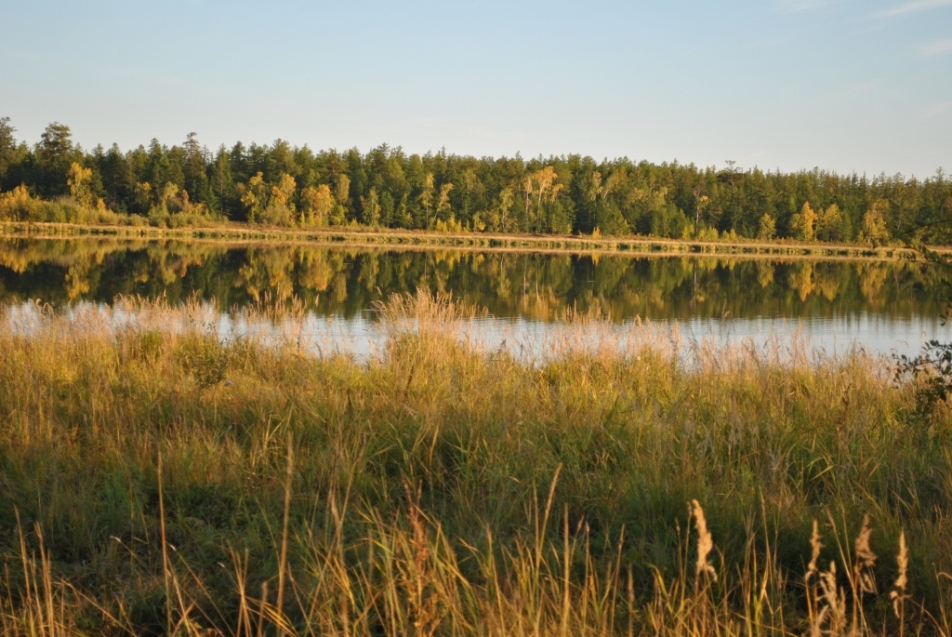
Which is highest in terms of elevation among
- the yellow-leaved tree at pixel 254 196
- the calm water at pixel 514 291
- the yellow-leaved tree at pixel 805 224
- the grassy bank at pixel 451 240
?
the yellow-leaved tree at pixel 254 196

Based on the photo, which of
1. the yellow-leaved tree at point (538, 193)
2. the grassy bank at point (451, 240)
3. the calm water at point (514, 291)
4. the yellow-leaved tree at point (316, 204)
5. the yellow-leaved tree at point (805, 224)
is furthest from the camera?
the yellow-leaved tree at point (538, 193)

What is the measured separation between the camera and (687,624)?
2377 mm

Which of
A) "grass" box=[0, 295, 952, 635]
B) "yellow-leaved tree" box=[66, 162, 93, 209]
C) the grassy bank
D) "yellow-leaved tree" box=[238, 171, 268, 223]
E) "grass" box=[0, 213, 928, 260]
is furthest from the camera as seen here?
"yellow-leaved tree" box=[238, 171, 268, 223]

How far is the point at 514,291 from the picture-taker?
79.0 feet

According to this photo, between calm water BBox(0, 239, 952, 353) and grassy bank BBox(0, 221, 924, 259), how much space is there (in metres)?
23.1

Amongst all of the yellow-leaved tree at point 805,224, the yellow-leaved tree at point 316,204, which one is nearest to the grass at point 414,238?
the yellow-leaved tree at point 805,224

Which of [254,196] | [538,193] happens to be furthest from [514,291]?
Result: [538,193]

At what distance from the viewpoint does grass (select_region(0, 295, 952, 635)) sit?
2383 millimetres

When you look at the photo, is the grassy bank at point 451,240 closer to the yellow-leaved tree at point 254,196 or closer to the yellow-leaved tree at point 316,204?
the yellow-leaved tree at point 316,204

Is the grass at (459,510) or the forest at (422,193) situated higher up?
the forest at (422,193)

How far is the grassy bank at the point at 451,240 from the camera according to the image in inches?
2318

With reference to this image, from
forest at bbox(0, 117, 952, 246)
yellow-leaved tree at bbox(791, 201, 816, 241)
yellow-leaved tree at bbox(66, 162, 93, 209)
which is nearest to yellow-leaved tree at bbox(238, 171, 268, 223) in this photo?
forest at bbox(0, 117, 952, 246)

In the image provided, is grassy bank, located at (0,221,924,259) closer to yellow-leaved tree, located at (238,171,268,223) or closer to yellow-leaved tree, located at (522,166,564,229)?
yellow-leaved tree, located at (238,171,268,223)

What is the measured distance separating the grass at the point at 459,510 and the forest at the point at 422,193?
62926mm
